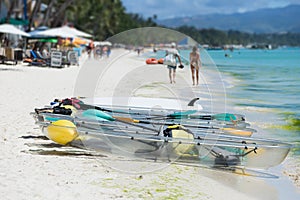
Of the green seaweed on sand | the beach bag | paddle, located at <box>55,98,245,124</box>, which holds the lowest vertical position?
the green seaweed on sand

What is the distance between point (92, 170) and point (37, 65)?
59.9 ft

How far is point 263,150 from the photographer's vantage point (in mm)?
6469

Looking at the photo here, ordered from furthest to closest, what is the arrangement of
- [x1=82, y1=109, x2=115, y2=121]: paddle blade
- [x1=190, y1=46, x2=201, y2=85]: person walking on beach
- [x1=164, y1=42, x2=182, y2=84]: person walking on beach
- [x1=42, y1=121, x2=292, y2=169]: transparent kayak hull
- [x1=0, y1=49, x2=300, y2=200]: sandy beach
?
1. [x1=164, y1=42, x2=182, y2=84]: person walking on beach
2. [x1=82, y1=109, x2=115, y2=121]: paddle blade
3. [x1=190, y1=46, x2=201, y2=85]: person walking on beach
4. [x1=42, y1=121, x2=292, y2=169]: transparent kayak hull
5. [x1=0, y1=49, x2=300, y2=200]: sandy beach

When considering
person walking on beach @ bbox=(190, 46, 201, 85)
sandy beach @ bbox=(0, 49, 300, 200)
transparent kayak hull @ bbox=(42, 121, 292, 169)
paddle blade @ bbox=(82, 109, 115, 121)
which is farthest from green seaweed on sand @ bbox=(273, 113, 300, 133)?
paddle blade @ bbox=(82, 109, 115, 121)

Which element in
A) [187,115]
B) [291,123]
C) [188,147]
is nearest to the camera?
[188,147]

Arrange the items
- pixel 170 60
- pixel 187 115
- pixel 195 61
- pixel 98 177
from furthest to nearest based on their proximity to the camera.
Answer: pixel 170 60 → pixel 187 115 → pixel 195 61 → pixel 98 177

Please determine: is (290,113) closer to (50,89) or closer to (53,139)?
(50,89)

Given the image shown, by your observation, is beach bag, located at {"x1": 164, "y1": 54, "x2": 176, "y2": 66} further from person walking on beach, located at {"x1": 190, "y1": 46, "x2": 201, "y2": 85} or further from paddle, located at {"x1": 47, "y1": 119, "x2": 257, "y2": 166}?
paddle, located at {"x1": 47, "y1": 119, "x2": 257, "y2": 166}

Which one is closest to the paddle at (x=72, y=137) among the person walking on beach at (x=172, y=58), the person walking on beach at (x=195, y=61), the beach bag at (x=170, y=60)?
the person walking on beach at (x=195, y=61)

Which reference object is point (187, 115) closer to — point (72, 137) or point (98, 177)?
point (72, 137)

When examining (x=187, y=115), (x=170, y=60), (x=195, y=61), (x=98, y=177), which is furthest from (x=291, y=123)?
(x=98, y=177)

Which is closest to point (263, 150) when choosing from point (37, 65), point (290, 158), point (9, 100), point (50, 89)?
point (290, 158)

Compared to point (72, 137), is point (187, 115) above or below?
above

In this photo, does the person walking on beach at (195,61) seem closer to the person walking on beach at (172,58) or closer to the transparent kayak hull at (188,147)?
the person walking on beach at (172,58)
